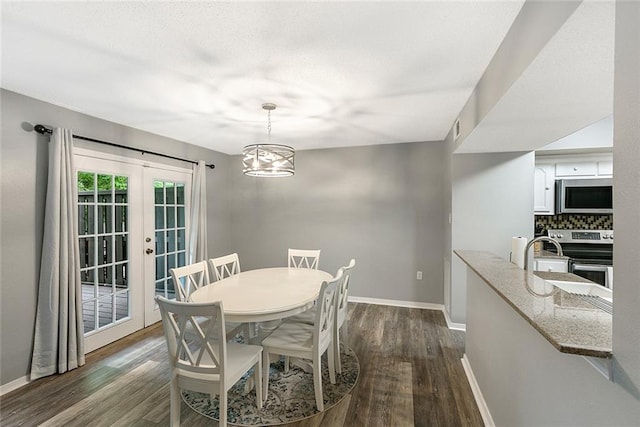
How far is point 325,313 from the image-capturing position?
2.14 metres

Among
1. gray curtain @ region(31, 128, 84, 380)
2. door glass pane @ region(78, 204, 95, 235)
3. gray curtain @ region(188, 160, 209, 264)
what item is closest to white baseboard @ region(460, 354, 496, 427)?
gray curtain @ region(31, 128, 84, 380)

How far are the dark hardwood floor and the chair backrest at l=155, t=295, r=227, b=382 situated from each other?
46 centimetres

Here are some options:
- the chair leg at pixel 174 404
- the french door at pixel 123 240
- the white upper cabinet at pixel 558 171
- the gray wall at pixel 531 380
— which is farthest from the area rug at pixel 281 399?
the white upper cabinet at pixel 558 171

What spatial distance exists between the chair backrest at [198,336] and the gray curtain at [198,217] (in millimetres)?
2429

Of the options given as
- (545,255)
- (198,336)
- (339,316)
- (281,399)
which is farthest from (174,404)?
(545,255)

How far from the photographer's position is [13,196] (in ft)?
7.76

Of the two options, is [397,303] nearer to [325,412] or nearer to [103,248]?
[325,412]

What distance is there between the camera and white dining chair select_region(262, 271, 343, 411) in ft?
6.68

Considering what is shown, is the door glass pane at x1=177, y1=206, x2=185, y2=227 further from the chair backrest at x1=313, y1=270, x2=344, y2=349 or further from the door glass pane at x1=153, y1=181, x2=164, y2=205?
the chair backrest at x1=313, y1=270, x2=344, y2=349

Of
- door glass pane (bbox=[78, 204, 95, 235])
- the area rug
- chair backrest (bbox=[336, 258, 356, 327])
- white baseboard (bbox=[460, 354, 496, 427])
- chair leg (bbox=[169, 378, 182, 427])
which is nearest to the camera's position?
chair leg (bbox=[169, 378, 182, 427])

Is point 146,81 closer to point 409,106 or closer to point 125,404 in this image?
point 409,106

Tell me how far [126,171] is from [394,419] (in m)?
3.50

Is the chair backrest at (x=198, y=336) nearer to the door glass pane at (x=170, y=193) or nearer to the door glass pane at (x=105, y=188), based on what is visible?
the door glass pane at (x=105, y=188)

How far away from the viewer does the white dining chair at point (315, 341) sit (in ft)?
6.68
